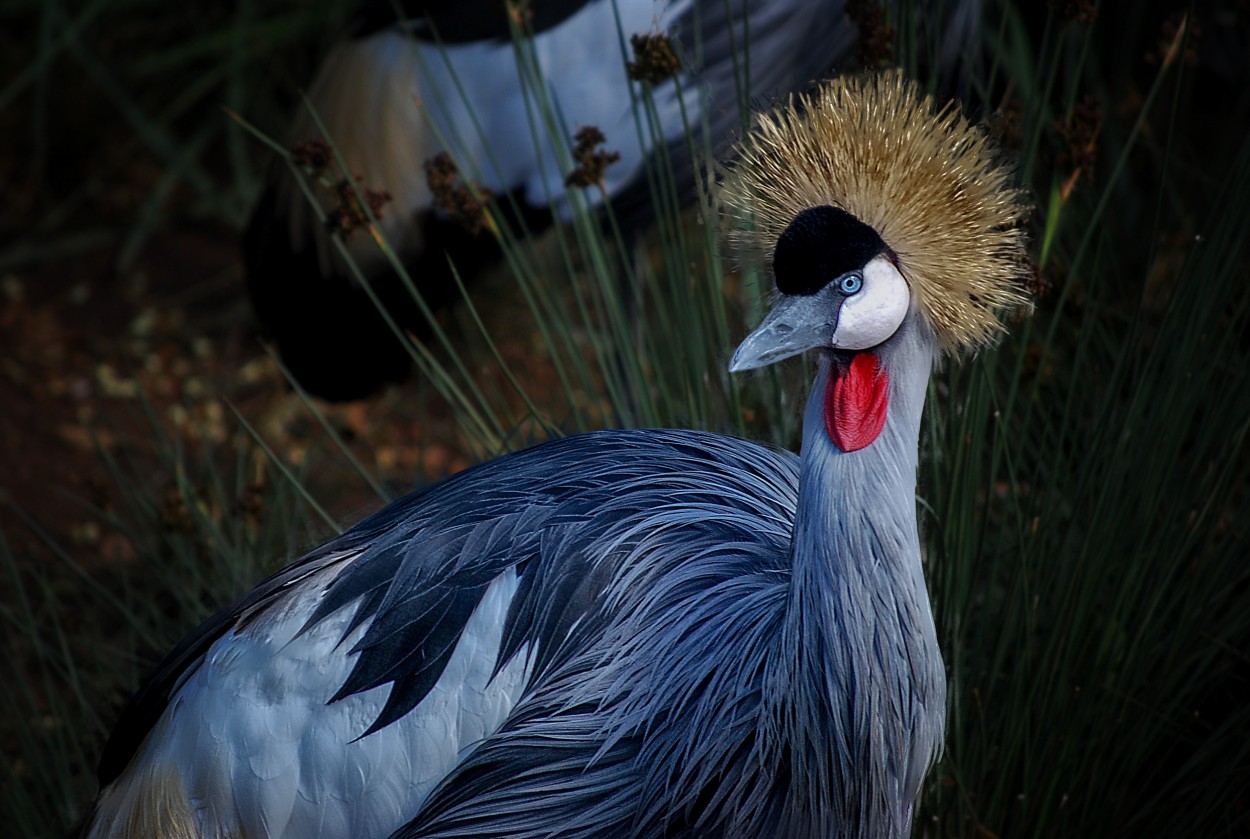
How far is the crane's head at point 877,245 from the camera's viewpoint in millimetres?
1095

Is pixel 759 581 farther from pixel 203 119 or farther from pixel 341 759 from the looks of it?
pixel 203 119

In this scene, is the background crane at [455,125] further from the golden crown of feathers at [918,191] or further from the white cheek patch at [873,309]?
the white cheek patch at [873,309]

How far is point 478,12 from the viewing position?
2.55 m

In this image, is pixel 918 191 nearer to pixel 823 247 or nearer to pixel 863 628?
pixel 823 247

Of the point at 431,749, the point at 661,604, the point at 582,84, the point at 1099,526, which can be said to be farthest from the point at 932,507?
the point at 582,84

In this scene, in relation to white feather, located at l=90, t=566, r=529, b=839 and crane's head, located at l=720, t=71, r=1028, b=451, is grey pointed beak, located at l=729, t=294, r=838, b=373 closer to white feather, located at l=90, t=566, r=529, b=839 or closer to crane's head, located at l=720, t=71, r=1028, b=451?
crane's head, located at l=720, t=71, r=1028, b=451

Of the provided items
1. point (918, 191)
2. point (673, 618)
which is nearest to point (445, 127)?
point (673, 618)

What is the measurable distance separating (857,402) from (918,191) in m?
0.18

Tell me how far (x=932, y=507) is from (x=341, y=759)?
2.25 ft

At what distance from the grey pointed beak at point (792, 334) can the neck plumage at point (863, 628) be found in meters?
0.04

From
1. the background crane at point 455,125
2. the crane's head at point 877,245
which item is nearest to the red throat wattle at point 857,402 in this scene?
the crane's head at point 877,245

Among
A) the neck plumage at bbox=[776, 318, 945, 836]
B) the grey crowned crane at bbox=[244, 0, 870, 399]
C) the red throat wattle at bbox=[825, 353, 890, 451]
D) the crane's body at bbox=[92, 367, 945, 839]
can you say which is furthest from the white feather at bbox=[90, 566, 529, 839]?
the grey crowned crane at bbox=[244, 0, 870, 399]

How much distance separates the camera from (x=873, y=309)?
109cm

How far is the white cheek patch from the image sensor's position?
109 centimetres
